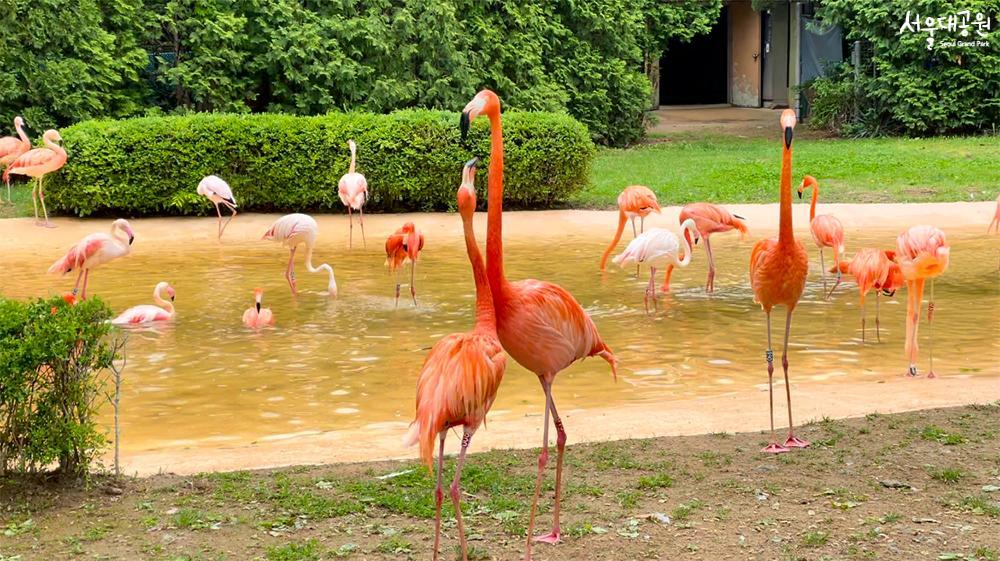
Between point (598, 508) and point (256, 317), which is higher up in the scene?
point (256, 317)

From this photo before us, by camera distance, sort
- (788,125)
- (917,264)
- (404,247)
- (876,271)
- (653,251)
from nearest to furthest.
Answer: (788,125), (917,264), (876,271), (653,251), (404,247)

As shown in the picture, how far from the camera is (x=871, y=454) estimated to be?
221 inches

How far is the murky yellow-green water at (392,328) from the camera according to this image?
709 cm

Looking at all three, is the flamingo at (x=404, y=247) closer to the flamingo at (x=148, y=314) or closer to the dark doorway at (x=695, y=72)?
the flamingo at (x=148, y=314)

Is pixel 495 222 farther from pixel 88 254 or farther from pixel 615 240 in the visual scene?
pixel 615 240

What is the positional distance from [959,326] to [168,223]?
30.9ft

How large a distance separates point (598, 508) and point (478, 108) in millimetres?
1943

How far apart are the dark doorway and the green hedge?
1945cm

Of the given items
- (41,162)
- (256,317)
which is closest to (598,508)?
(256,317)

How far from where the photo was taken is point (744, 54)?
30.5m

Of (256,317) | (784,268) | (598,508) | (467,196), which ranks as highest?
(467,196)

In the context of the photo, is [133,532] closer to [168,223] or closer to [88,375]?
[88,375]

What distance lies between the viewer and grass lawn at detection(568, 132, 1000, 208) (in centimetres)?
1530

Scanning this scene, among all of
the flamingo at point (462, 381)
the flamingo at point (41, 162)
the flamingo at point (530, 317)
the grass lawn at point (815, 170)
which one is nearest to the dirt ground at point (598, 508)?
the flamingo at point (530, 317)
